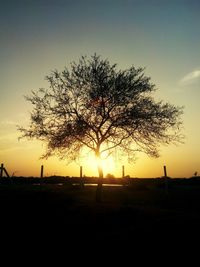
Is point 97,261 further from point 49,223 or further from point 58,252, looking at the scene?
point 49,223

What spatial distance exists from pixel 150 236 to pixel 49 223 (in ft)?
17.5

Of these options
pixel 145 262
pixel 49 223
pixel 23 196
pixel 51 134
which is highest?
pixel 51 134

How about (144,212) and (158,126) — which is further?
(158,126)

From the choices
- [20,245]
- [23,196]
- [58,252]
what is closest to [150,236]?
[58,252]

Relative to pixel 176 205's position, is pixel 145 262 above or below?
below

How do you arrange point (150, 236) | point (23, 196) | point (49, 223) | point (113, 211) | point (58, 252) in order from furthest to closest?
point (23, 196), point (113, 211), point (49, 223), point (150, 236), point (58, 252)

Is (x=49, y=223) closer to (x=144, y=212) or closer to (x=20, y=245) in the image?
(x=20, y=245)

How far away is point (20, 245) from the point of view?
12273 millimetres

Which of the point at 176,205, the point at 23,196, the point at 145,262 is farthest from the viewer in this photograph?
the point at 176,205

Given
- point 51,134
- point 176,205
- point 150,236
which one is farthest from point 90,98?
point 150,236

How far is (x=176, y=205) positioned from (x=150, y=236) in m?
12.0

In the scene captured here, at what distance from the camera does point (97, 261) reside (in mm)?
10781

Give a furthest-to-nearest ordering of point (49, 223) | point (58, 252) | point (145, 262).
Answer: point (49, 223)
point (58, 252)
point (145, 262)

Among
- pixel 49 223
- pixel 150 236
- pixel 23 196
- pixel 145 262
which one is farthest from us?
pixel 23 196
